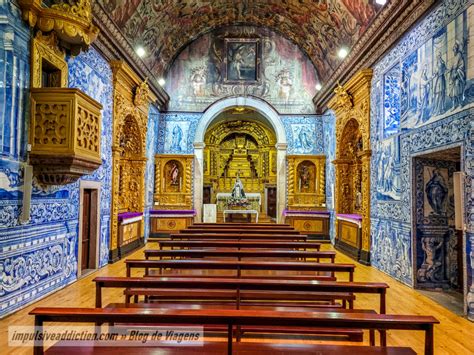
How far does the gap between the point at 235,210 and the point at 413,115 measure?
8.69 metres

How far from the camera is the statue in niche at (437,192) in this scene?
244 inches

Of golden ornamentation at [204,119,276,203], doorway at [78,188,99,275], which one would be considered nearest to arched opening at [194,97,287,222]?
golden ornamentation at [204,119,276,203]

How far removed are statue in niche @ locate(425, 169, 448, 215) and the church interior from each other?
0.04 meters

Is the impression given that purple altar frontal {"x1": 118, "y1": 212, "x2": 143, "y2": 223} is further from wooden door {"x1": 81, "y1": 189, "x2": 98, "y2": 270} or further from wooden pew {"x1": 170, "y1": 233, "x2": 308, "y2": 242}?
wooden pew {"x1": 170, "y1": 233, "x2": 308, "y2": 242}

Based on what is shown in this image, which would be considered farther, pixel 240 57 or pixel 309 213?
pixel 240 57

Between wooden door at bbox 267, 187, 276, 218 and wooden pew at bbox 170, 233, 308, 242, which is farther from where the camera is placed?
wooden door at bbox 267, 187, 276, 218

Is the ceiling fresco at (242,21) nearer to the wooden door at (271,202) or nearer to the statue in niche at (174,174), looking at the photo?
the statue in niche at (174,174)

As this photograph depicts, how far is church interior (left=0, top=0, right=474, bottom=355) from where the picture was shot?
3375 mm

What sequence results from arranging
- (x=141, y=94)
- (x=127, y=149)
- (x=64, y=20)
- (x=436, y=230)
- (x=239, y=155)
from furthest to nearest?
(x=239, y=155) → (x=127, y=149) → (x=141, y=94) → (x=436, y=230) → (x=64, y=20)

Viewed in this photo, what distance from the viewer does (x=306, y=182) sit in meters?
13.7

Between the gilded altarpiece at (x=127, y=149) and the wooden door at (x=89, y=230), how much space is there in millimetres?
792

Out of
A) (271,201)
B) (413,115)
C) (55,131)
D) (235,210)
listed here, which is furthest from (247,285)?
(271,201)

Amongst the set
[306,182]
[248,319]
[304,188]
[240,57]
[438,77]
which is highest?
[240,57]

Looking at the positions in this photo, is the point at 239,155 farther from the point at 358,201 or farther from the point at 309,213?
the point at 358,201
